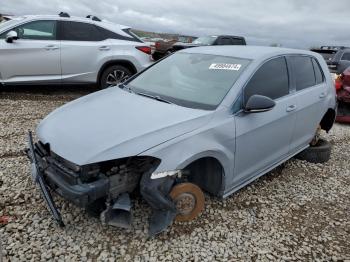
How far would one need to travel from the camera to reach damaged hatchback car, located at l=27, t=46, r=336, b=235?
2.71 metres

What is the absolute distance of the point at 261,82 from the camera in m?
3.66

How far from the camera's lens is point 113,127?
9.48ft

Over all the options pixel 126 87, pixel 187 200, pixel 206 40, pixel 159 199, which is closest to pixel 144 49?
pixel 126 87

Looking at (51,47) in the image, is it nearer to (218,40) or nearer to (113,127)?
(113,127)

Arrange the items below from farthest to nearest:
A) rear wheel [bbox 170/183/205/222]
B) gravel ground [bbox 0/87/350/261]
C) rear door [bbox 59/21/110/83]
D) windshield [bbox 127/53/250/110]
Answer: rear door [bbox 59/21/110/83] → windshield [bbox 127/53/250/110] → rear wheel [bbox 170/183/205/222] → gravel ground [bbox 0/87/350/261]

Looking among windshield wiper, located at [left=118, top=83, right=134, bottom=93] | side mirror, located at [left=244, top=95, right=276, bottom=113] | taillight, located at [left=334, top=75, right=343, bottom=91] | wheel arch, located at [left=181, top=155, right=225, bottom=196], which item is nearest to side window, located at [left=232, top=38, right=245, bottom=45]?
taillight, located at [left=334, top=75, right=343, bottom=91]

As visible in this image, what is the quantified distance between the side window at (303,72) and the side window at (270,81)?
0.88 ft

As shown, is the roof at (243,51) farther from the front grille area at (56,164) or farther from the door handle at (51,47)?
the door handle at (51,47)

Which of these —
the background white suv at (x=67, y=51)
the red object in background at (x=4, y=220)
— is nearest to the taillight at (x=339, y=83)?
the background white suv at (x=67, y=51)

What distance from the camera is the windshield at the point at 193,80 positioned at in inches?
133

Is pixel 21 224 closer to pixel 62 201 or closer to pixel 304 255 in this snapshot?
pixel 62 201

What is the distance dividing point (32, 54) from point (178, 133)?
18.1 feet

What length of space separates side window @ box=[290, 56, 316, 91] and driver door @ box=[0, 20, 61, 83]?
512cm

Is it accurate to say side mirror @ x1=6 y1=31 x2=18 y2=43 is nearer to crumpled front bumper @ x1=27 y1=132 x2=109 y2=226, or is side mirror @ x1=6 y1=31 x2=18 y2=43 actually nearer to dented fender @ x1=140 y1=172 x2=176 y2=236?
crumpled front bumper @ x1=27 y1=132 x2=109 y2=226
